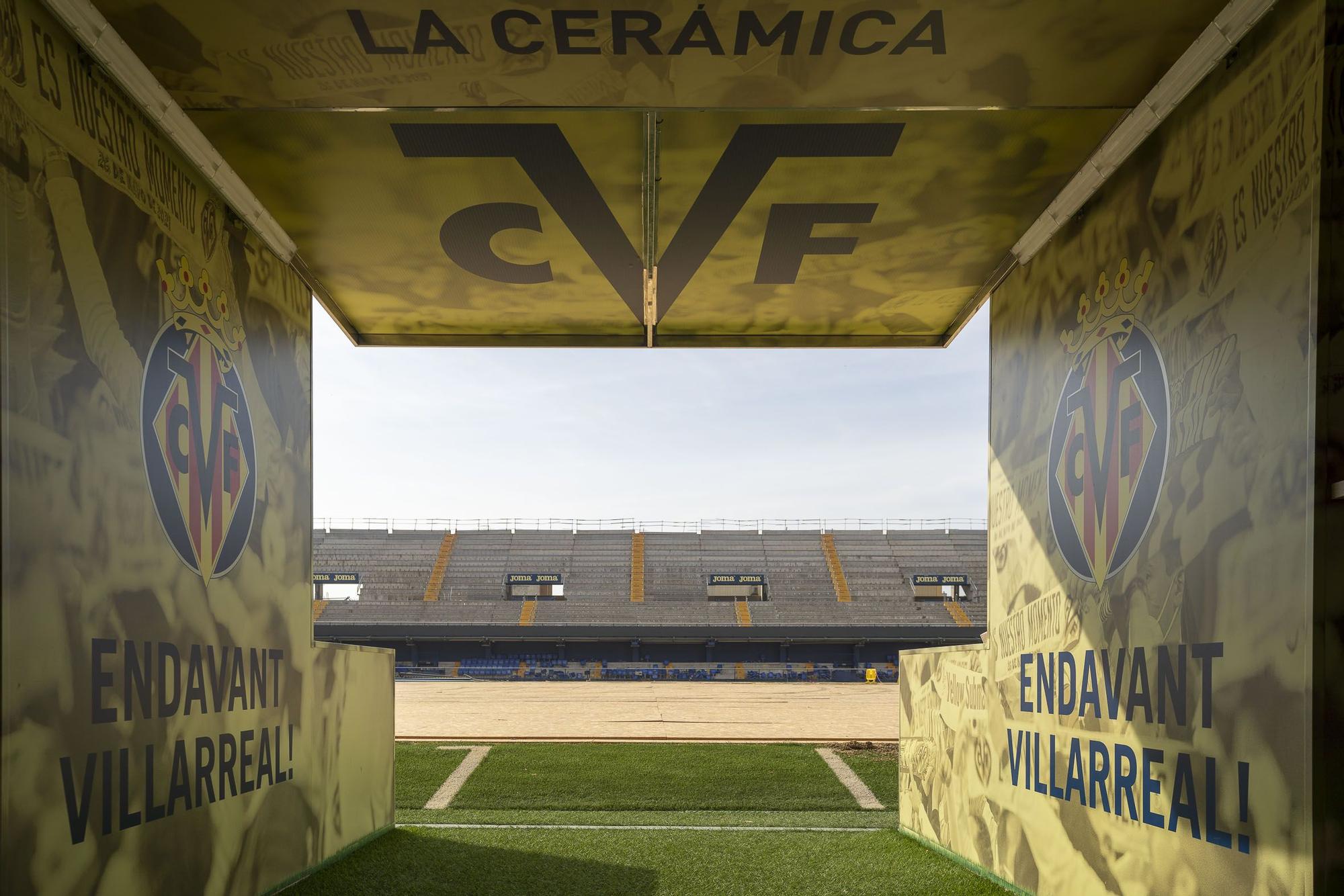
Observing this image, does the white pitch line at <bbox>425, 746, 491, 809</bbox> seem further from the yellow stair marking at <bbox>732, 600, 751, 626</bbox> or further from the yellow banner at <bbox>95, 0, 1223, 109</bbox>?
the yellow stair marking at <bbox>732, 600, 751, 626</bbox>

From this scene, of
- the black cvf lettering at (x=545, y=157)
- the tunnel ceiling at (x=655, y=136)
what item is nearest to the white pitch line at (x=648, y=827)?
the tunnel ceiling at (x=655, y=136)

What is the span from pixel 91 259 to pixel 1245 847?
3.64 meters

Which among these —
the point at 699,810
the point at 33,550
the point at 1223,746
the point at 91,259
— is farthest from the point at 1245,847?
the point at 699,810

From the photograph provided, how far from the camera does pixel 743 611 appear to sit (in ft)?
105

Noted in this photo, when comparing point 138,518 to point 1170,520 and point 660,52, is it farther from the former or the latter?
point 1170,520

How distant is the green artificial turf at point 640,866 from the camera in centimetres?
448

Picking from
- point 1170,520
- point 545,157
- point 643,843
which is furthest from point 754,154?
point 643,843

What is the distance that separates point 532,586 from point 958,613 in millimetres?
15032

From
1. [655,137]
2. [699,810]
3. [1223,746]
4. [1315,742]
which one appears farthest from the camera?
[699,810]

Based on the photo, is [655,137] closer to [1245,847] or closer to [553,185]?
[553,185]

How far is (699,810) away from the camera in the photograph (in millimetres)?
7965

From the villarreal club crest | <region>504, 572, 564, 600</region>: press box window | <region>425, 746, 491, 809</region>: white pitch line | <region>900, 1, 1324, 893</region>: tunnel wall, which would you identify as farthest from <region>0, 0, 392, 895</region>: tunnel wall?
<region>504, 572, 564, 600</region>: press box window

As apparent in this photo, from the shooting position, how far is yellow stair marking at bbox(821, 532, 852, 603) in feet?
111

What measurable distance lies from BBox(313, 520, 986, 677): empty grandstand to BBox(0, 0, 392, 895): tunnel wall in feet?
75.9
